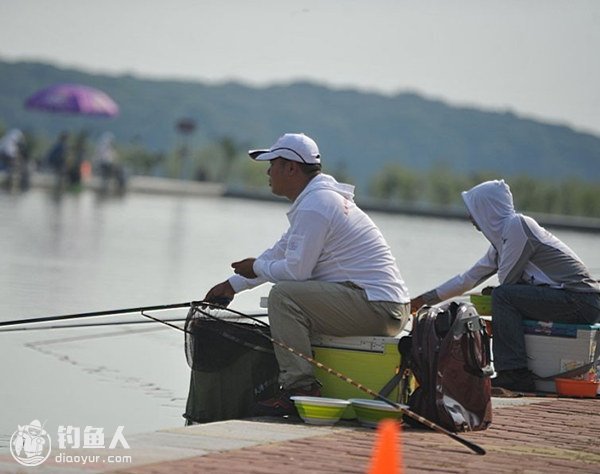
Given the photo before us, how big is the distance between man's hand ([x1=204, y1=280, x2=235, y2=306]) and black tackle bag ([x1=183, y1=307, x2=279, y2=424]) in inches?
3.9

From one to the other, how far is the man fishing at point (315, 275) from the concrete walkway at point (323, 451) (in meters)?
0.32

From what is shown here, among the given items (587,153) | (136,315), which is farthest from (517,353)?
(587,153)

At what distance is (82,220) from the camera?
24.0 meters

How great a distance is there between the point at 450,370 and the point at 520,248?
176cm

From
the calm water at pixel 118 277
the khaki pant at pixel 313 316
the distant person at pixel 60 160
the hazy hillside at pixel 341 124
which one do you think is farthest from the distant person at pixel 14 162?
the hazy hillside at pixel 341 124

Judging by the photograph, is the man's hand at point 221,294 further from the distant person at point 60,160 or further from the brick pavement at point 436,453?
the distant person at point 60,160

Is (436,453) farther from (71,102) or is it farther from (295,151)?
(71,102)

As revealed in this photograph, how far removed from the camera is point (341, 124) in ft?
543

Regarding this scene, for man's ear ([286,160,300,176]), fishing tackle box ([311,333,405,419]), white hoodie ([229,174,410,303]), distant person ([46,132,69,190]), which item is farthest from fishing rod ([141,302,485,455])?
distant person ([46,132,69,190])

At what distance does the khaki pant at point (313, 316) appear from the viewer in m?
6.01

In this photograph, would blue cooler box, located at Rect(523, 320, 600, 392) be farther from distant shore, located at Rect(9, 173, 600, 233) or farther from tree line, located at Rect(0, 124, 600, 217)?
tree line, located at Rect(0, 124, 600, 217)

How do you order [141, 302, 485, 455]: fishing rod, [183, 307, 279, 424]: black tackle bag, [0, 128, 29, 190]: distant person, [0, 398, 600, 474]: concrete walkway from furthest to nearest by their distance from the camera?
[0, 128, 29, 190]: distant person, [183, 307, 279, 424]: black tackle bag, [141, 302, 485, 455]: fishing rod, [0, 398, 600, 474]: concrete walkway

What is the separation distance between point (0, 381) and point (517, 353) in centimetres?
260

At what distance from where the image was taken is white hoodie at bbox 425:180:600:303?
7.49m
